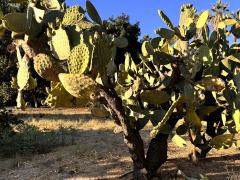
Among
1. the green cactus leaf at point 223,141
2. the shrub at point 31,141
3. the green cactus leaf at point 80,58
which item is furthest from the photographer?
the shrub at point 31,141

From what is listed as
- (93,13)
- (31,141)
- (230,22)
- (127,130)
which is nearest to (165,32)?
(93,13)

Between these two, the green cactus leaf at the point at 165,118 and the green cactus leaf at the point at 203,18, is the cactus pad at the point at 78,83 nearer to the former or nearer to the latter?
the green cactus leaf at the point at 165,118

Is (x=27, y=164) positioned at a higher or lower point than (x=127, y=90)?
lower

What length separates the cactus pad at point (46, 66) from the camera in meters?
4.93

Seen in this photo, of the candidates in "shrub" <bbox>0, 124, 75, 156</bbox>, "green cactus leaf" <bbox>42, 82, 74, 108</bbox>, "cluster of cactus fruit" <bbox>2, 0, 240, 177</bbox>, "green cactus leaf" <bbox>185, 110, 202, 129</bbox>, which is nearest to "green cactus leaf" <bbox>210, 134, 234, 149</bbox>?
"cluster of cactus fruit" <bbox>2, 0, 240, 177</bbox>

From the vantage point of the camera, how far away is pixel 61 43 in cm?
500

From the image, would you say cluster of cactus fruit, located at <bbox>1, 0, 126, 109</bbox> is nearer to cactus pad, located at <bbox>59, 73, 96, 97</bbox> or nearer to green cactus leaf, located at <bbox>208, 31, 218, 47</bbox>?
cactus pad, located at <bbox>59, 73, 96, 97</bbox>

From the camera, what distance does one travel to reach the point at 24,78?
5.22 meters

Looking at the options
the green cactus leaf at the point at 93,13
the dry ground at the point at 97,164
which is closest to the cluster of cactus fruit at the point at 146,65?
the green cactus leaf at the point at 93,13

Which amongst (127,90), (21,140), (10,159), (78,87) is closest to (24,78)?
(78,87)

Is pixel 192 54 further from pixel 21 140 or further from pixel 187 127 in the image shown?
pixel 21 140

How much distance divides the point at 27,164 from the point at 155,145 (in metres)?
2.70

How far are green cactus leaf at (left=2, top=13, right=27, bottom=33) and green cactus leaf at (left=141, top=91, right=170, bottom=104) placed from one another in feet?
5.84

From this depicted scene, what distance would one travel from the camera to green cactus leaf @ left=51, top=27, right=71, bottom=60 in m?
4.96
